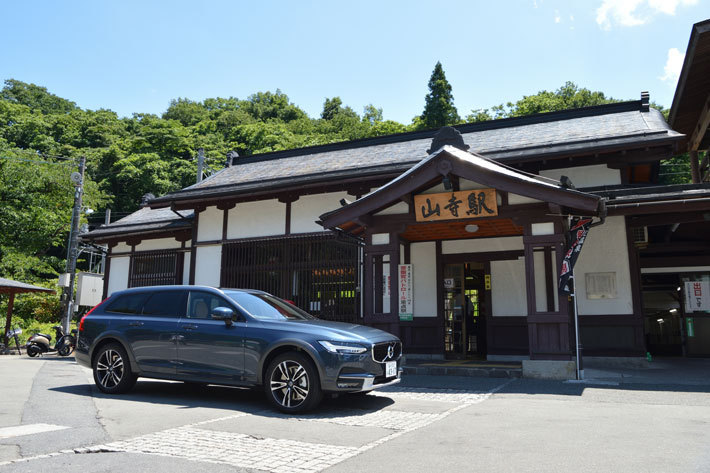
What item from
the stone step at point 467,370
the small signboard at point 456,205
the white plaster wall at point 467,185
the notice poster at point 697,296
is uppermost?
the white plaster wall at point 467,185

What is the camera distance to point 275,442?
4.53 meters

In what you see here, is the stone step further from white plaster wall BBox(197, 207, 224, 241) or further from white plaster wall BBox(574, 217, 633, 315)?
white plaster wall BBox(197, 207, 224, 241)

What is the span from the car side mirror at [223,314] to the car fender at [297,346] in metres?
0.73

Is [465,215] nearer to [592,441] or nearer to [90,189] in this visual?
[592,441]

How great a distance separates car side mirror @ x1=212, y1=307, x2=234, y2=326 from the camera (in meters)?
6.40

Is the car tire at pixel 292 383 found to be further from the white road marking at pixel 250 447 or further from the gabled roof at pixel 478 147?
the gabled roof at pixel 478 147

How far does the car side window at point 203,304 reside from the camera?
6883 mm

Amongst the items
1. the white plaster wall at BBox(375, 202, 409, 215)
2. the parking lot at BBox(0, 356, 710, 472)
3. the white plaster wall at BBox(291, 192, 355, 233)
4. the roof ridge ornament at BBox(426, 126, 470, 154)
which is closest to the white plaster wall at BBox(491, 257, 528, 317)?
the white plaster wall at BBox(375, 202, 409, 215)

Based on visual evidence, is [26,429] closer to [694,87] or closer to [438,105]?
[694,87]

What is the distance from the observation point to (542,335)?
8.83m

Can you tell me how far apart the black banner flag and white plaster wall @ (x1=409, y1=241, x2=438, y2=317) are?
3696 mm

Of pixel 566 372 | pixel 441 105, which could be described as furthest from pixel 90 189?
pixel 566 372

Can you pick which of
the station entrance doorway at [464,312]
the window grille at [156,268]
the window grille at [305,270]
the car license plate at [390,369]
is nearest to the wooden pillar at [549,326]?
the station entrance doorway at [464,312]

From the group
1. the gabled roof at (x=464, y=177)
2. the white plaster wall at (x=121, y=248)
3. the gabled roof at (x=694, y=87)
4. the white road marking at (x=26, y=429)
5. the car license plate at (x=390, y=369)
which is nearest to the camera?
the white road marking at (x=26, y=429)
